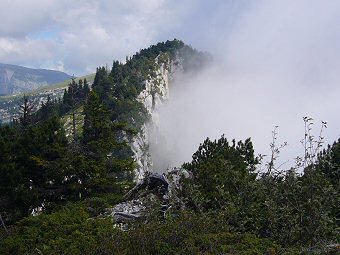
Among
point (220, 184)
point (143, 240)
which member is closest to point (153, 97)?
point (220, 184)

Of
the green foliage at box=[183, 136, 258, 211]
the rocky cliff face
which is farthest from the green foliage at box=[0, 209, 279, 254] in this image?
the rocky cliff face

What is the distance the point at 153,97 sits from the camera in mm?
139000

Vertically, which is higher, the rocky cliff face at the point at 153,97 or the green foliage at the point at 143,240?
the rocky cliff face at the point at 153,97

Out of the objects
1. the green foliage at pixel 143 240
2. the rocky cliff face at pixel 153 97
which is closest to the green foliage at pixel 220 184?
the green foliage at pixel 143 240

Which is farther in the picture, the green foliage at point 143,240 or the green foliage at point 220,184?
the green foliage at point 220,184

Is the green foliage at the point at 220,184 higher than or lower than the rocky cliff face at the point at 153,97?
lower

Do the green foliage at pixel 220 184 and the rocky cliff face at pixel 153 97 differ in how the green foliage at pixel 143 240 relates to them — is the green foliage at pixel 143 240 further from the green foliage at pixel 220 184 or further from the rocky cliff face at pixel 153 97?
the rocky cliff face at pixel 153 97

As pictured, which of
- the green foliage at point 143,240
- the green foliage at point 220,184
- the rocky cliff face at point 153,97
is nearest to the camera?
the green foliage at point 143,240

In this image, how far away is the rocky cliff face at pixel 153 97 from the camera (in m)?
103

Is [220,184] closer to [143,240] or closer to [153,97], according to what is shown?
[143,240]

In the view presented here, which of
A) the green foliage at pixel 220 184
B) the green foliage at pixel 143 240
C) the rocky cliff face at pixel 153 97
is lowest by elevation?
the green foliage at pixel 143 240

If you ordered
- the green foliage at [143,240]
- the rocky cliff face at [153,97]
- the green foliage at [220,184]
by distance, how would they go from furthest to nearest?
1. the rocky cliff face at [153,97]
2. the green foliage at [220,184]
3. the green foliage at [143,240]

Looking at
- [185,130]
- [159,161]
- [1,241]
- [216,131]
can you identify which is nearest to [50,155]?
[1,241]

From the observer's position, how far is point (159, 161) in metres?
125
